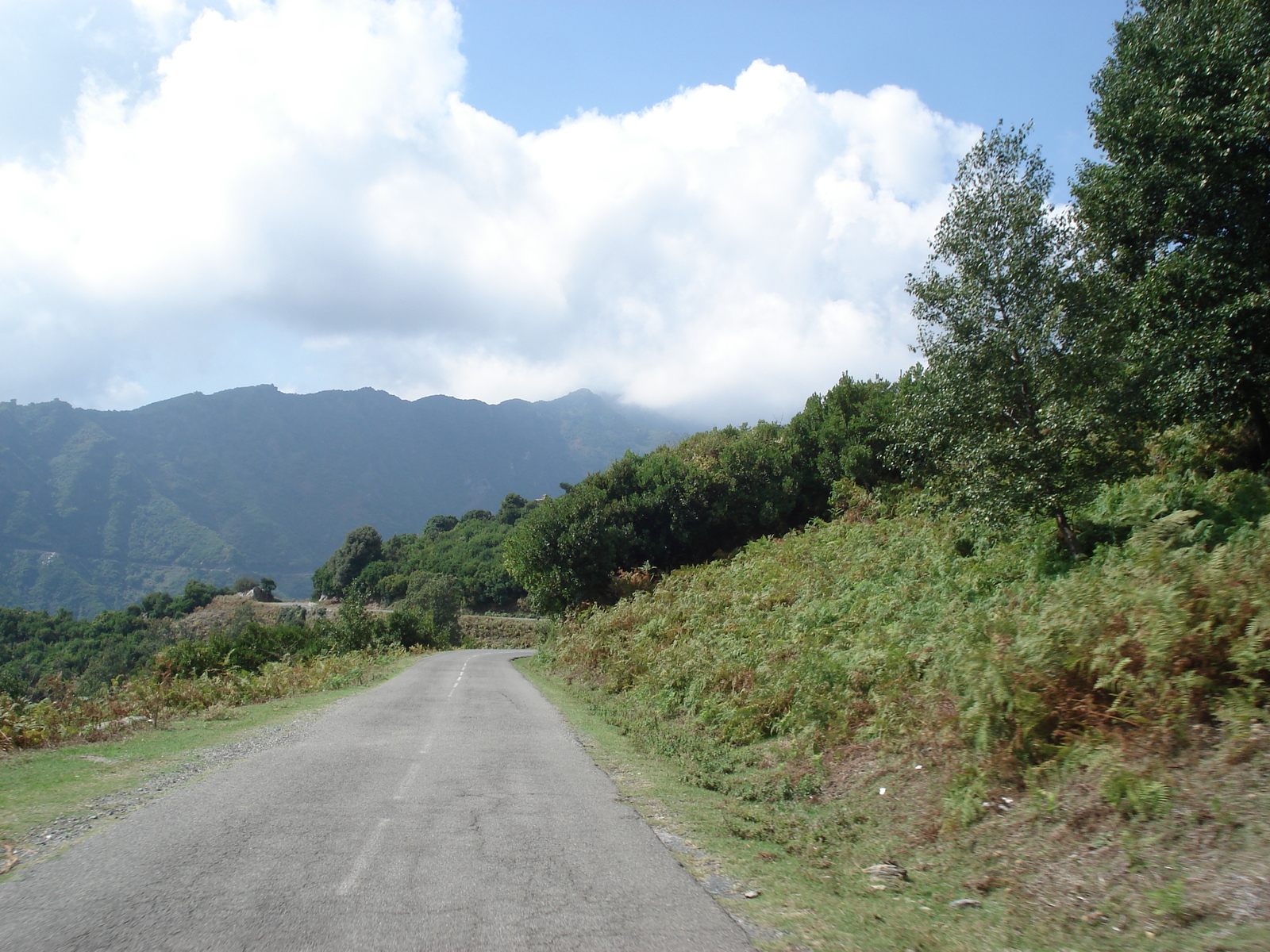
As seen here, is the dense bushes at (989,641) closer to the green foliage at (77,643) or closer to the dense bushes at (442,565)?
the dense bushes at (442,565)

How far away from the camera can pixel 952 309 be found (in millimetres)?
12492

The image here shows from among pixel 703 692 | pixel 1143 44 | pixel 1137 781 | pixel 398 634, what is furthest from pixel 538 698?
pixel 398 634

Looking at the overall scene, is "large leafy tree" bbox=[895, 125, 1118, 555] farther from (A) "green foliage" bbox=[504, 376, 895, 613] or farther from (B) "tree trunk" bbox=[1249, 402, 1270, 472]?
(A) "green foliage" bbox=[504, 376, 895, 613]

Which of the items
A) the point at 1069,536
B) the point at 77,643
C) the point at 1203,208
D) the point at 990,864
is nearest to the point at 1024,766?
the point at 990,864

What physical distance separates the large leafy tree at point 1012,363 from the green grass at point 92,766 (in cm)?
1307

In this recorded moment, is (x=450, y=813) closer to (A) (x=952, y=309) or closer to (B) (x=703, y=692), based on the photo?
(B) (x=703, y=692)

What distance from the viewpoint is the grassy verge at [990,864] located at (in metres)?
4.47

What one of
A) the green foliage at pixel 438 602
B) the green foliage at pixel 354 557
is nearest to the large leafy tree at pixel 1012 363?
the green foliage at pixel 438 602

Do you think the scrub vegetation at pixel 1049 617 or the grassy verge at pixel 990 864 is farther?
the scrub vegetation at pixel 1049 617

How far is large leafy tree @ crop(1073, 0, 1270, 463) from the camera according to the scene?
451 inches

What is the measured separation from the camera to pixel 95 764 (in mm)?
9938

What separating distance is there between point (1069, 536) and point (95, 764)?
15.5 metres

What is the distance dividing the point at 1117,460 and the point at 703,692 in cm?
Answer: 863

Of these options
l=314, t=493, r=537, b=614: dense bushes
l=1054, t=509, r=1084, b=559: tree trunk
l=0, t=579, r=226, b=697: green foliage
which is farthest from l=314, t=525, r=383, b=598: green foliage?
l=1054, t=509, r=1084, b=559: tree trunk
